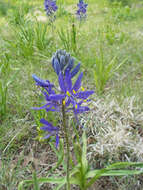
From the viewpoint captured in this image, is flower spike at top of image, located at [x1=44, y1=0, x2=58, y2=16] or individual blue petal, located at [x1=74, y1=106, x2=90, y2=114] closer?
individual blue petal, located at [x1=74, y1=106, x2=90, y2=114]

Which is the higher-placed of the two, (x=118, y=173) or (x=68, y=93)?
(x=68, y=93)

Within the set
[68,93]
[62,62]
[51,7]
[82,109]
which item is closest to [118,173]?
[82,109]

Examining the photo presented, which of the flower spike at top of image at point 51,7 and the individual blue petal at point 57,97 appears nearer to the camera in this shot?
the individual blue petal at point 57,97

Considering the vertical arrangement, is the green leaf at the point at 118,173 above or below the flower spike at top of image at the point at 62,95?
below

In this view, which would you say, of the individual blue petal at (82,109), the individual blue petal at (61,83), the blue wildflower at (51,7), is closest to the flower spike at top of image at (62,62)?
the individual blue petal at (61,83)

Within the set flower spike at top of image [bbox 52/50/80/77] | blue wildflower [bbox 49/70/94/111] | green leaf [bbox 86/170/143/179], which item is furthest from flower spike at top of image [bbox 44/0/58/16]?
green leaf [bbox 86/170/143/179]

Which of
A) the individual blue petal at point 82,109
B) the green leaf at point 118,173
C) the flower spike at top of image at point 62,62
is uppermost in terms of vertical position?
the flower spike at top of image at point 62,62

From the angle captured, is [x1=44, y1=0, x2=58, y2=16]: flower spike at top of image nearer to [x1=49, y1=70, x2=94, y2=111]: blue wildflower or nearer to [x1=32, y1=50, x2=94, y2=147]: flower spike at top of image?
[x1=32, y1=50, x2=94, y2=147]: flower spike at top of image

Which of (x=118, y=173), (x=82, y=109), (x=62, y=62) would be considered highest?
(x=62, y=62)

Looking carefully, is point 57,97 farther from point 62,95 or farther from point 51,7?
point 51,7

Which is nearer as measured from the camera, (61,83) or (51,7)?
(61,83)

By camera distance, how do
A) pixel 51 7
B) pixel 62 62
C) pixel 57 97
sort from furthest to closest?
pixel 51 7
pixel 62 62
pixel 57 97

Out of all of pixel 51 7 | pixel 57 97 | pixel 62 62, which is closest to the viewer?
pixel 57 97

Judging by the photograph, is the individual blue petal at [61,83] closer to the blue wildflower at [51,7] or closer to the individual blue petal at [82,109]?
the individual blue petal at [82,109]
